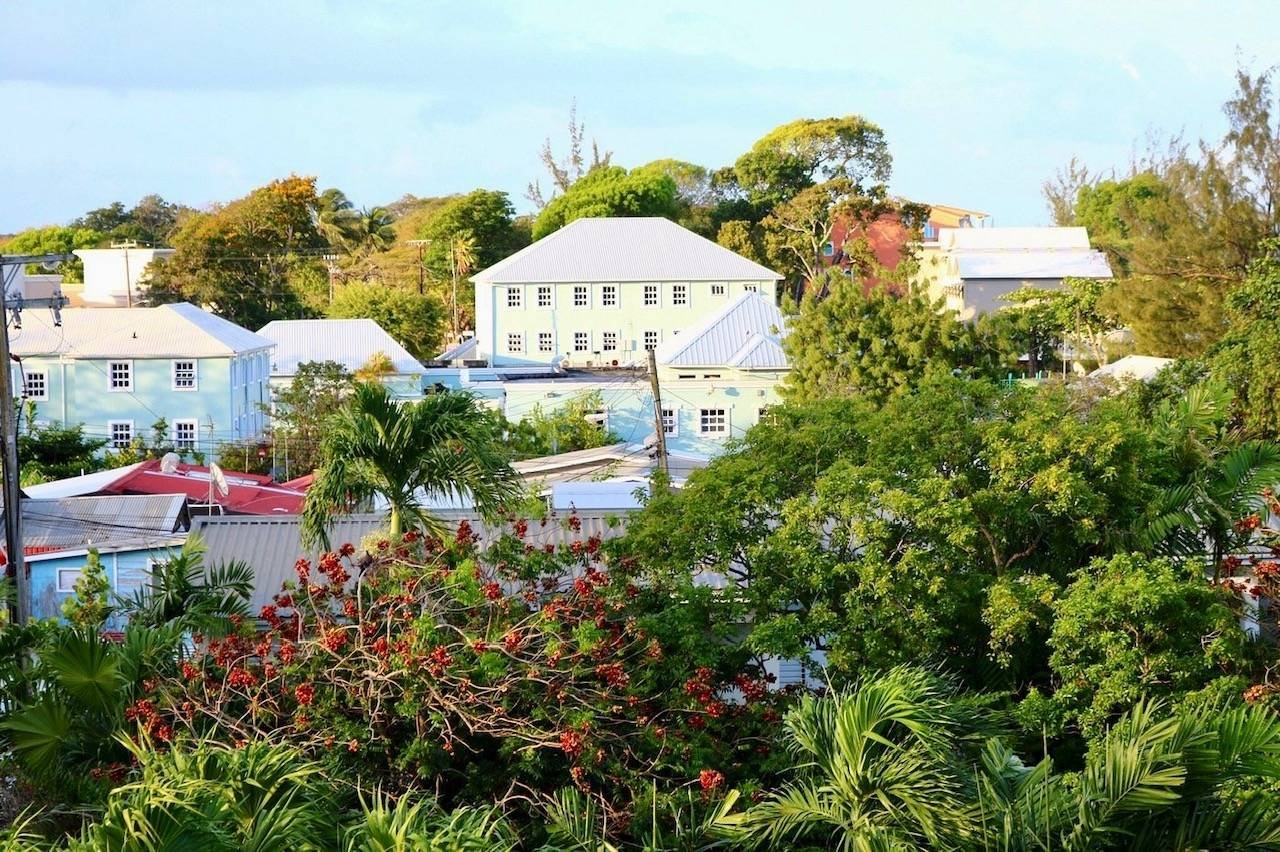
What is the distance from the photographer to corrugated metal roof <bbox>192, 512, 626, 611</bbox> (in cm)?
2088

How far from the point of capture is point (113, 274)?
242ft

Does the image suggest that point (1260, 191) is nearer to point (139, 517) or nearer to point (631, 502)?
point (631, 502)

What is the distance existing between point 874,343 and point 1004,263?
35.3 m

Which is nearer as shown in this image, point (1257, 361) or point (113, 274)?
point (1257, 361)

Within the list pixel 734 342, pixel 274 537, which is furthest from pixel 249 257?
pixel 274 537

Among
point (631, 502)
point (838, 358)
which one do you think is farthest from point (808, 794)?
point (838, 358)

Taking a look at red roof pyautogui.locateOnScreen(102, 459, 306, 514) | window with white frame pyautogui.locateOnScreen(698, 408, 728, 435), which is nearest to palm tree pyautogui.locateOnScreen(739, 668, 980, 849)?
red roof pyautogui.locateOnScreen(102, 459, 306, 514)

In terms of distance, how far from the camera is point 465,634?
13008 millimetres

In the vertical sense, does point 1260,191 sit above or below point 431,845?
above

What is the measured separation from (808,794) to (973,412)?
8.18m

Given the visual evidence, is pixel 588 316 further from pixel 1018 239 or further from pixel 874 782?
pixel 874 782

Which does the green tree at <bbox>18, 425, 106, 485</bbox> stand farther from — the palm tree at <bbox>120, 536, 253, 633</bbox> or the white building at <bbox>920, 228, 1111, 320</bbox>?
the white building at <bbox>920, 228, 1111, 320</bbox>

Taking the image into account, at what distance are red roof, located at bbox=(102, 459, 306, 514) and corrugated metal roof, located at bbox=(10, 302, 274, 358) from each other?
50.2 ft

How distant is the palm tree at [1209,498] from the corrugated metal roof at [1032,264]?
50159mm
